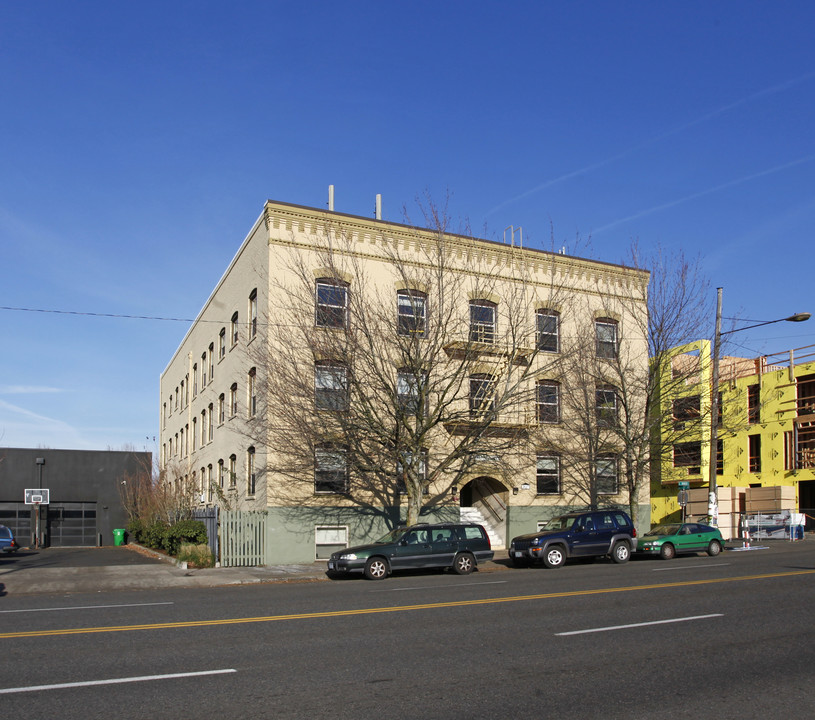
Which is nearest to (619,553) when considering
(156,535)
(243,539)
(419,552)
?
(419,552)

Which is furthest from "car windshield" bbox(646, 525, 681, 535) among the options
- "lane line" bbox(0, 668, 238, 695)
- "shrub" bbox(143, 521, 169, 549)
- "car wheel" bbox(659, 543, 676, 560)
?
"lane line" bbox(0, 668, 238, 695)

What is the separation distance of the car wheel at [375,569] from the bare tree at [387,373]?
4.00 m

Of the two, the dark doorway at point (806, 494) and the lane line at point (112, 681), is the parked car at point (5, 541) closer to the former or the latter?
the lane line at point (112, 681)

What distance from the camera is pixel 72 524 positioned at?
5031 centimetres

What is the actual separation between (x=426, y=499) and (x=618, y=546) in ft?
23.0

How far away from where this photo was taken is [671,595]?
14.8 m

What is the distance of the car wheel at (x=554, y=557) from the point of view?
24.1 meters

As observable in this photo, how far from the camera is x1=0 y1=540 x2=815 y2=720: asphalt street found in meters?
7.21

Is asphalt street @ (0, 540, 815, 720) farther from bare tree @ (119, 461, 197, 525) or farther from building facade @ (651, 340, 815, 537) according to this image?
building facade @ (651, 340, 815, 537)

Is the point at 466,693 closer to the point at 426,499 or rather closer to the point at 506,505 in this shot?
the point at 426,499

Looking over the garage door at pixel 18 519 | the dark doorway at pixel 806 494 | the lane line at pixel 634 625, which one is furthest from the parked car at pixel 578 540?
the garage door at pixel 18 519

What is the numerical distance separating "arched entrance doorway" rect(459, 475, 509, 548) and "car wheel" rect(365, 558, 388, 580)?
10312mm

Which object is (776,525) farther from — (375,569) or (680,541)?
(375,569)

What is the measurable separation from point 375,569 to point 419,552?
1.33 meters
